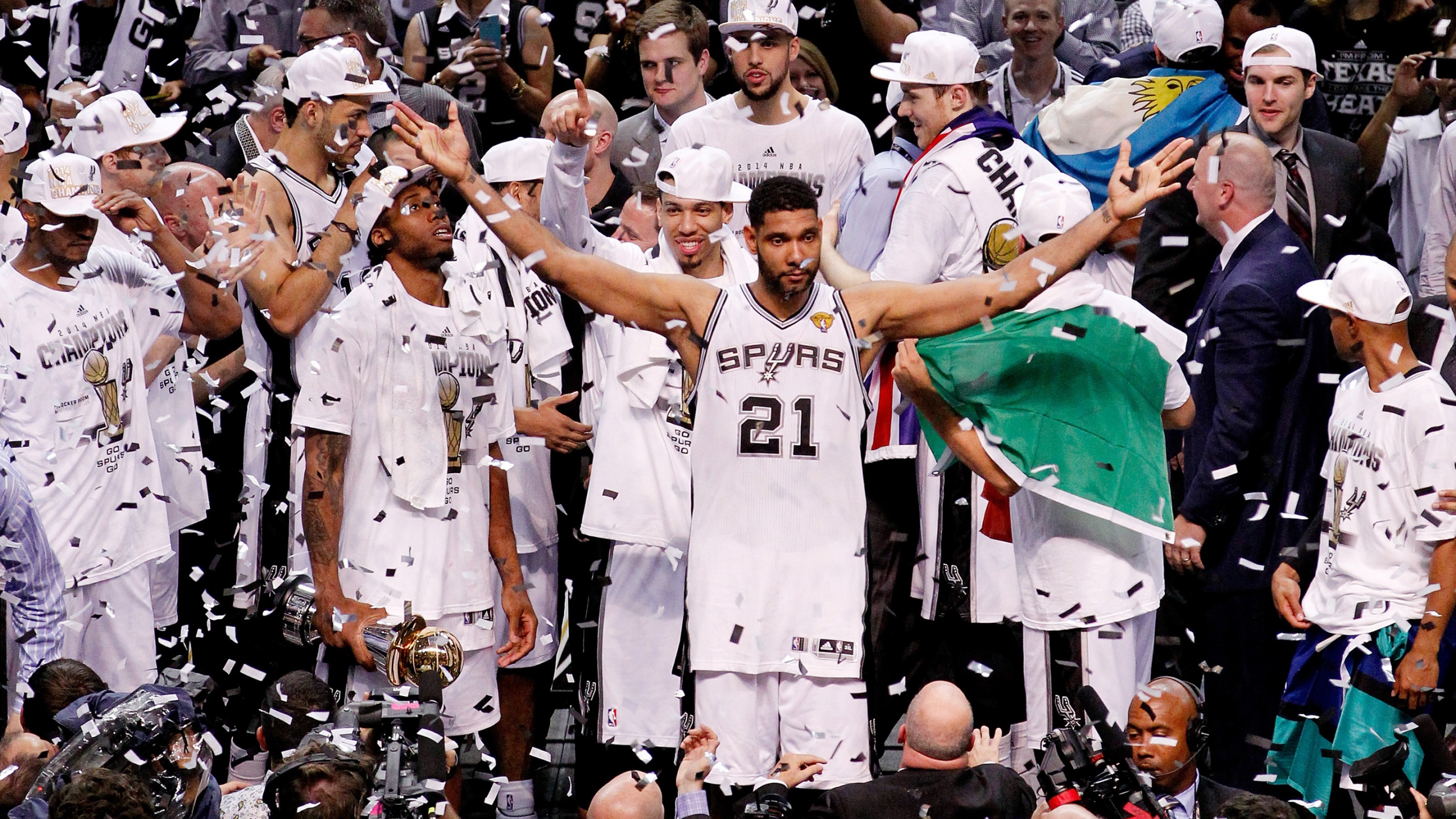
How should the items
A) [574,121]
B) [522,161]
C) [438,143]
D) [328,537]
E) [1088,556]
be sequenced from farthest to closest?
[522,161]
[574,121]
[328,537]
[1088,556]
[438,143]

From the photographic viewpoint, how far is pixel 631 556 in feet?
20.7

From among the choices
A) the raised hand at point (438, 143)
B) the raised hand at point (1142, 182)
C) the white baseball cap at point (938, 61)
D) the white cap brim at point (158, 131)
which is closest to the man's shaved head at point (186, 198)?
the white cap brim at point (158, 131)

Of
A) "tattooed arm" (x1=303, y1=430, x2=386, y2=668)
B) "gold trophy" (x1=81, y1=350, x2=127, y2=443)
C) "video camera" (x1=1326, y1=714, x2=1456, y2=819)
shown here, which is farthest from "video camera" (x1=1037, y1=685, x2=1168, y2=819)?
"gold trophy" (x1=81, y1=350, x2=127, y2=443)

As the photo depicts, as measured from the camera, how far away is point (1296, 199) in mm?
6957

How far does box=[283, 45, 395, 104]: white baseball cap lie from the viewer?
681 centimetres

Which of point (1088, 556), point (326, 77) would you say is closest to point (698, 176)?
point (326, 77)

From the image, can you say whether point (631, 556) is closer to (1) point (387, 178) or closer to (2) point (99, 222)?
(1) point (387, 178)

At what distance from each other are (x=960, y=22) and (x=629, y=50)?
1.53m

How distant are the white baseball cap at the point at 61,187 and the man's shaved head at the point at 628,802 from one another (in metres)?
2.92

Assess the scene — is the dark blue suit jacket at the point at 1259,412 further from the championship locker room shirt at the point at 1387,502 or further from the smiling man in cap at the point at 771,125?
the smiling man in cap at the point at 771,125

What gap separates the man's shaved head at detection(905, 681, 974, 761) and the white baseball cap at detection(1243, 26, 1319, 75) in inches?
132

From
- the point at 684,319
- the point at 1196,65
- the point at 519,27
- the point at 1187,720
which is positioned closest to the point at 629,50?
the point at 519,27

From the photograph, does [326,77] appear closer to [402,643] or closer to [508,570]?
[508,570]

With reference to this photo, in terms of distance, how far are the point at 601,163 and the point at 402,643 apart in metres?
2.82
